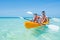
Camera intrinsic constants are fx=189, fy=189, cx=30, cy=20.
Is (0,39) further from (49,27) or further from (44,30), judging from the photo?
(49,27)

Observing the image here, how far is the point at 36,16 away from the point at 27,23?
0.93 m

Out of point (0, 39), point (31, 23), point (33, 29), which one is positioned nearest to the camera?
point (0, 39)

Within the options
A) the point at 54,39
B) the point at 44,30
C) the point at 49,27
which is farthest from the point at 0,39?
the point at 49,27

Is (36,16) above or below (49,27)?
above

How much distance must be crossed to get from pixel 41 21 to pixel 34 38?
2368 mm

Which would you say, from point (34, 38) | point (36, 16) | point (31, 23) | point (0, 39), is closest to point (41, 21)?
point (36, 16)

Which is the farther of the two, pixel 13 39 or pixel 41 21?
pixel 41 21

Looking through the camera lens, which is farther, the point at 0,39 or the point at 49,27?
the point at 49,27

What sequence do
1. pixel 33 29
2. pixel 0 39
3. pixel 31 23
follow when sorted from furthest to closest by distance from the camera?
pixel 33 29 < pixel 31 23 < pixel 0 39

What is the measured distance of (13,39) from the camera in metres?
7.38

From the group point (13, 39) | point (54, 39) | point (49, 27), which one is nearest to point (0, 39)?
point (13, 39)

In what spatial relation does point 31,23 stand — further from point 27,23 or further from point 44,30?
point 44,30

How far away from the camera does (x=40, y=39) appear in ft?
24.3

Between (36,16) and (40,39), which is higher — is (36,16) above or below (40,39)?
above
